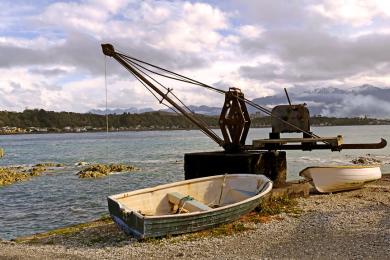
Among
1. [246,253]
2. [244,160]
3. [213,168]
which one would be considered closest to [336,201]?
[244,160]

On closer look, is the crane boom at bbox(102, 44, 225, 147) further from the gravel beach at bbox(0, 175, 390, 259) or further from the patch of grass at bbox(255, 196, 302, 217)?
the gravel beach at bbox(0, 175, 390, 259)

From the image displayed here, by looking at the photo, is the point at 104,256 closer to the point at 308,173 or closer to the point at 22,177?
the point at 308,173

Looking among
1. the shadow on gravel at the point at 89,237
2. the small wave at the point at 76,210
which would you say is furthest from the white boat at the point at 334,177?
the small wave at the point at 76,210

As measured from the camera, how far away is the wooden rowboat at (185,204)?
12.5 m

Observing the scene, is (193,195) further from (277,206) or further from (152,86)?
(152,86)

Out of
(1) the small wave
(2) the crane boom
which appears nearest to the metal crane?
(2) the crane boom

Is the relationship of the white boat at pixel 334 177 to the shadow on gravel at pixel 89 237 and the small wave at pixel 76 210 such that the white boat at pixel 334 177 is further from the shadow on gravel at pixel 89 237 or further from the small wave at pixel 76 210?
the small wave at pixel 76 210

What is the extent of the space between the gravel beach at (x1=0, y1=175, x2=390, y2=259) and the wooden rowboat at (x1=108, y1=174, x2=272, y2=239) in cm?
51

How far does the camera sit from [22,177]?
1655 inches

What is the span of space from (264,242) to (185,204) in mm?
3586

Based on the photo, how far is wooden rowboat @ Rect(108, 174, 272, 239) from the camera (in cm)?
1254

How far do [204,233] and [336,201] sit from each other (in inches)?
290

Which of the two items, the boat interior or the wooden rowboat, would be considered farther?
the boat interior

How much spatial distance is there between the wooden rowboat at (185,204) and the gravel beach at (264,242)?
51 centimetres
